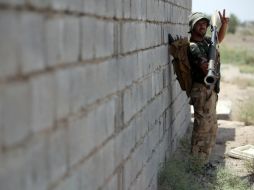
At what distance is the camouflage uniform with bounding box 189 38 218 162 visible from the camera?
269 inches

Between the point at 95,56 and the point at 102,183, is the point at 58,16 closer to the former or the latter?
the point at 95,56

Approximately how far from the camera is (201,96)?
6.92 meters

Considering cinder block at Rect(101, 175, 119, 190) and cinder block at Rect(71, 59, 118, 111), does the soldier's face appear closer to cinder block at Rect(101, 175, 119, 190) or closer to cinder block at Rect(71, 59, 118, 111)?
cinder block at Rect(71, 59, 118, 111)

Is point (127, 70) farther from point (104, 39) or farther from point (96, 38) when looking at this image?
point (96, 38)

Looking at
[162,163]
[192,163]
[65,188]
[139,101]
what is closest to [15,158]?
[65,188]

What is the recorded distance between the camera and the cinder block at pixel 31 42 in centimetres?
190

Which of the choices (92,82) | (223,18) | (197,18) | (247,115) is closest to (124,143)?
(92,82)

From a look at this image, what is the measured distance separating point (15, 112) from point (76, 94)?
0.73 meters

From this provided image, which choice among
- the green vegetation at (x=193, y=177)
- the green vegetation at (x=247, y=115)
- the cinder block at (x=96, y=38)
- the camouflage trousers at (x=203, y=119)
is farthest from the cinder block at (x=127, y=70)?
the green vegetation at (x=247, y=115)

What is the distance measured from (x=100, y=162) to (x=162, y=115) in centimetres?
307

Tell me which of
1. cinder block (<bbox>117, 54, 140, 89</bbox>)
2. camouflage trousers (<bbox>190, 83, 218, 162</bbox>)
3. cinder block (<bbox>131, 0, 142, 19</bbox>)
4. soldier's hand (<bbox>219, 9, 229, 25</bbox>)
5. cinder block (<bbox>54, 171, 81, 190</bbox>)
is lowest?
camouflage trousers (<bbox>190, 83, 218, 162</bbox>)

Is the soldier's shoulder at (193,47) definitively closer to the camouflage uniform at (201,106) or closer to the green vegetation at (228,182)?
the camouflage uniform at (201,106)

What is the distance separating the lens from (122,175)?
376 cm

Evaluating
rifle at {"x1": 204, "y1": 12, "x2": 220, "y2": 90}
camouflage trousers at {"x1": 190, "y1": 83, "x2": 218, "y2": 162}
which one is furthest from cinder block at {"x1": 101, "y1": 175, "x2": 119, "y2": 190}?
camouflage trousers at {"x1": 190, "y1": 83, "x2": 218, "y2": 162}
